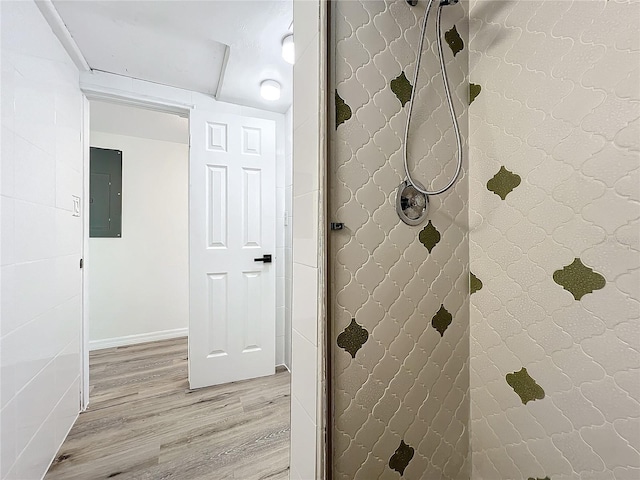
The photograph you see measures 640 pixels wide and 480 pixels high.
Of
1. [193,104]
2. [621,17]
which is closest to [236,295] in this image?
[193,104]

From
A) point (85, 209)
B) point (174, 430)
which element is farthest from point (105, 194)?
point (174, 430)

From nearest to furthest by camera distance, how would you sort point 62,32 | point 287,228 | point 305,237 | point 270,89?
point 305,237 < point 62,32 < point 270,89 < point 287,228

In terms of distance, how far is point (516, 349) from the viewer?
0.83 m

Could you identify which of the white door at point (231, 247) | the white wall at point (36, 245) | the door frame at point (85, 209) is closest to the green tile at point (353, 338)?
the white wall at point (36, 245)

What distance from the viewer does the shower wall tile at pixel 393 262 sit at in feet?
2.46

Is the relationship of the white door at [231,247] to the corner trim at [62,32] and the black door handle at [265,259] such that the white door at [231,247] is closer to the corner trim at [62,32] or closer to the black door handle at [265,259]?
the black door handle at [265,259]

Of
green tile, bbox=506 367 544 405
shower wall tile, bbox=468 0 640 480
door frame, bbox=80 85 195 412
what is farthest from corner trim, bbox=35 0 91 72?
green tile, bbox=506 367 544 405

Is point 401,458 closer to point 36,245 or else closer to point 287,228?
point 36,245

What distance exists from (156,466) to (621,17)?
2.24m

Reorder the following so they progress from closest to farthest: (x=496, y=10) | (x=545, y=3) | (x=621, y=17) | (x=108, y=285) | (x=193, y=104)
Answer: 1. (x=621, y=17)
2. (x=545, y=3)
3. (x=496, y=10)
4. (x=193, y=104)
5. (x=108, y=285)

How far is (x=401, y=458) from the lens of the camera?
2.70 ft

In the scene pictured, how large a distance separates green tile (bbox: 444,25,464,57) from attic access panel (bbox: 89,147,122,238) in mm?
3149

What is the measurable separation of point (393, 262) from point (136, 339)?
3.19 metres

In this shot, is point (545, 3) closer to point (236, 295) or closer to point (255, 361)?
point (236, 295)
